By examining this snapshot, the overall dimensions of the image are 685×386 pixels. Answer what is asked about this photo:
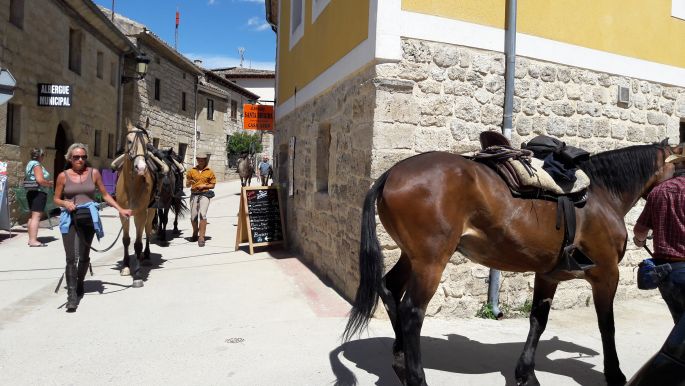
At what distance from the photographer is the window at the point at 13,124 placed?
11.2 meters

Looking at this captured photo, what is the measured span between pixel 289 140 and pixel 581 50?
5642 millimetres

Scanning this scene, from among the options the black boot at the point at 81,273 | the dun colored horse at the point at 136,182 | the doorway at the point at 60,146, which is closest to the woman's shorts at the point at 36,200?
the dun colored horse at the point at 136,182

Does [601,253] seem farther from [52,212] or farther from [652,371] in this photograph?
[52,212]

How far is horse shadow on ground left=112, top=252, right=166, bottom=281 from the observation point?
657 centimetres

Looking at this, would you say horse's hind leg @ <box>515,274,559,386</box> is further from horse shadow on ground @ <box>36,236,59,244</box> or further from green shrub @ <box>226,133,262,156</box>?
green shrub @ <box>226,133,262,156</box>

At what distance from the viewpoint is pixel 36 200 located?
947cm

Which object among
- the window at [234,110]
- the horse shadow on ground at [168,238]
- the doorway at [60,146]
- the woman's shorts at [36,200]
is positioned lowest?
the horse shadow on ground at [168,238]

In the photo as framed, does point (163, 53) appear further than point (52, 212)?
Yes

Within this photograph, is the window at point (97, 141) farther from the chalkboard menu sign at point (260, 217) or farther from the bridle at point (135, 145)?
the bridle at point (135, 145)

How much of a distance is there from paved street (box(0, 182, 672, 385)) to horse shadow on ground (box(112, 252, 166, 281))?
17cm

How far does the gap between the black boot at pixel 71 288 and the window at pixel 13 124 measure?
7.69m

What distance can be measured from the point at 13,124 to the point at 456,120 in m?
10.7

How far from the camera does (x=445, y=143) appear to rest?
523 cm

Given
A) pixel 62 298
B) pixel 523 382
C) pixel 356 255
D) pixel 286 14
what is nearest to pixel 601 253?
pixel 523 382
